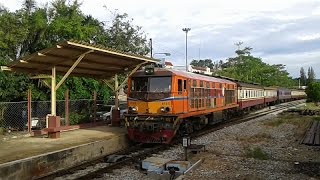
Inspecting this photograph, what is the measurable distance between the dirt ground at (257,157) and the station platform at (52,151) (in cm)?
362

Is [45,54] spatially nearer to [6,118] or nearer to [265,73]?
[6,118]

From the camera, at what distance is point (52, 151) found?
11547 mm

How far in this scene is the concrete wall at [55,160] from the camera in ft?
31.9

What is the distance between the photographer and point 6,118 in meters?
19.1

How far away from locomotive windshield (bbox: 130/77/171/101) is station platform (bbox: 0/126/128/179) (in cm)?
186

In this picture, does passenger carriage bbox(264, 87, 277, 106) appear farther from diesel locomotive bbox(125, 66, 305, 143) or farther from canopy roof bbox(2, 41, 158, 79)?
canopy roof bbox(2, 41, 158, 79)

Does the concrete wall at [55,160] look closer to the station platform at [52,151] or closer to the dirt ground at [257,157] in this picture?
the station platform at [52,151]

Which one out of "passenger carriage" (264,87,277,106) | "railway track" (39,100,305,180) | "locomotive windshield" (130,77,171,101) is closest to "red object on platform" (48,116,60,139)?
"railway track" (39,100,305,180)

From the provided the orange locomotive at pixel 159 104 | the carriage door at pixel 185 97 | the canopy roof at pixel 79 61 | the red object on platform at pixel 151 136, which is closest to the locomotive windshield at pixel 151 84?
the orange locomotive at pixel 159 104

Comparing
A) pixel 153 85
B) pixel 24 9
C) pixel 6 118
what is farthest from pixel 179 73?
pixel 24 9

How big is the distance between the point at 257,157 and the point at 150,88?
5339 millimetres

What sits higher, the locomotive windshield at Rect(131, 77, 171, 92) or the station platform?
the locomotive windshield at Rect(131, 77, 171, 92)

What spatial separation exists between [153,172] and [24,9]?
2215 cm

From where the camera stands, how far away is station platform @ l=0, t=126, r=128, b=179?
1007 cm
